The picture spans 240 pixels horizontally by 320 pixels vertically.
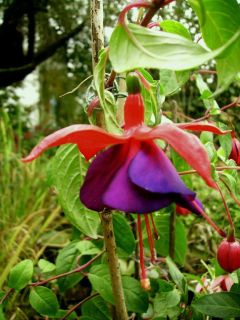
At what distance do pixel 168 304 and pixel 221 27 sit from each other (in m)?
0.45

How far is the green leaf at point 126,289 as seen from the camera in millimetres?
673

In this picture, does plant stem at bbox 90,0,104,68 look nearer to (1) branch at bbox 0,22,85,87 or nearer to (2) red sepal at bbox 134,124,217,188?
(2) red sepal at bbox 134,124,217,188

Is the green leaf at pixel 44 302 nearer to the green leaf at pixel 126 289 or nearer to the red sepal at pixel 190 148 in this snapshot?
the green leaf at pixel 126 289

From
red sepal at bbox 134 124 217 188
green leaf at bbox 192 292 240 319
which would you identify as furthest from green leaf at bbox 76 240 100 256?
red sepal at bbox 134 124 217 188

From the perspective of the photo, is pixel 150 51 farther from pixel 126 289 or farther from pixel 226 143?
pixel 126 289

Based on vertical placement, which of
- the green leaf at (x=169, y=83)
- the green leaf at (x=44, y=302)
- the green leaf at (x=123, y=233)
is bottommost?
the green leaf at (x=44, y=302)

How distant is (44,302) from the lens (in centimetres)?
68

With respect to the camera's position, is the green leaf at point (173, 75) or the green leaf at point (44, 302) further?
the green leaf at point (44, 302)

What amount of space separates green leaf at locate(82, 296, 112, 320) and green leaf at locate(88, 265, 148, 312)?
3.0 inches


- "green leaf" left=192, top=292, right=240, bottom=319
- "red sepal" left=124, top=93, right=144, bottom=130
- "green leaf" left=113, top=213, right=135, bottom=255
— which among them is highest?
"red sepal" left=124, top=93, right=144, bottom=130

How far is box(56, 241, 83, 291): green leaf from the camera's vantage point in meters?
0.80

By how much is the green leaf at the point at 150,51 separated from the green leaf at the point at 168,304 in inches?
17.7

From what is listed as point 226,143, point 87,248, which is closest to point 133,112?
point 226,143

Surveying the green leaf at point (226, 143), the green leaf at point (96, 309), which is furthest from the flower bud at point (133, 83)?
the green leaf at point (96, 309)
